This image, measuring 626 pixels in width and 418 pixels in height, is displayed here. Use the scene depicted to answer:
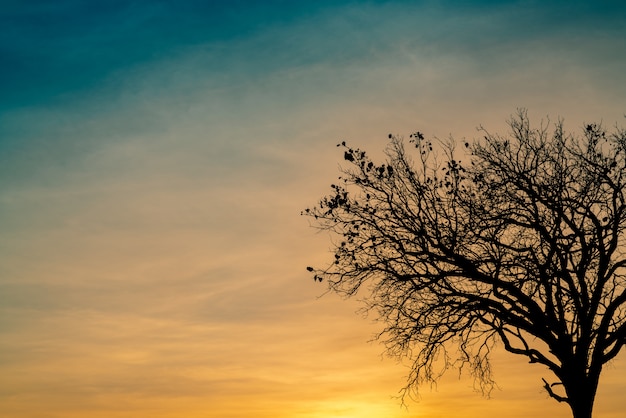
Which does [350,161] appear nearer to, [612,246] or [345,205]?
[345,205]

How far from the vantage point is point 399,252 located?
74.9 ft

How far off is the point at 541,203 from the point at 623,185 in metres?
2.35

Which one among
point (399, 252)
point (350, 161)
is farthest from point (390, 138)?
point (399, 252)

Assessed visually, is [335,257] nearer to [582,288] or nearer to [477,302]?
[477,302]

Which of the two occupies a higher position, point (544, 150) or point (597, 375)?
point (544, 150)

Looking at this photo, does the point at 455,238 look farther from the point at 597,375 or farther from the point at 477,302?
the point at 597,375

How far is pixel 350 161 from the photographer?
23156mm

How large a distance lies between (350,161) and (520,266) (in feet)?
18.0

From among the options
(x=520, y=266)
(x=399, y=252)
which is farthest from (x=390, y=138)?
(x=520, y=266)

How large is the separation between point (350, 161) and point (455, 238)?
3620mm

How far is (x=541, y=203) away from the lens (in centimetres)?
2288

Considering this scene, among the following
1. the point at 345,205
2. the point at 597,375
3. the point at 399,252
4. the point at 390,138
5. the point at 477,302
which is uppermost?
the point at 390,138

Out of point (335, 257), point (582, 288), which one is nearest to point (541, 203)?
point (582, 288)

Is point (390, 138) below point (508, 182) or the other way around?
the other way around
